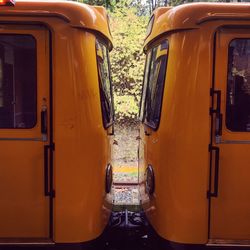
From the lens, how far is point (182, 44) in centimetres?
374

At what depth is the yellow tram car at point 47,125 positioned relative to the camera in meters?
3.71

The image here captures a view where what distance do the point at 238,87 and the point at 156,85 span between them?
40.0 inches

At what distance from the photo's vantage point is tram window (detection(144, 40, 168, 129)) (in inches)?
165

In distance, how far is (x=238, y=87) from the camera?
3.84 m

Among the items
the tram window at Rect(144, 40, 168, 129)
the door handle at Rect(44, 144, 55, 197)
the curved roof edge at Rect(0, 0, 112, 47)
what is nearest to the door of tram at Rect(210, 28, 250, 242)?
the tram window at Rect(144, 40, 168, 129)

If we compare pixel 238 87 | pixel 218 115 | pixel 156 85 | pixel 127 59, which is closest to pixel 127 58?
pixel 127 59

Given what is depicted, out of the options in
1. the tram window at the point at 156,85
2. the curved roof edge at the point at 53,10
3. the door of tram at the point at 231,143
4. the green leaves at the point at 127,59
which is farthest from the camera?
the green leaves at the point at 127,59

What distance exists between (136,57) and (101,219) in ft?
32.3

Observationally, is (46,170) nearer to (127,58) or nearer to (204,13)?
(204,13)

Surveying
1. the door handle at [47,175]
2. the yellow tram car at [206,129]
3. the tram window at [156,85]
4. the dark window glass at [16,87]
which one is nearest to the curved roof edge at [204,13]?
the yellow tram car at [206,129]

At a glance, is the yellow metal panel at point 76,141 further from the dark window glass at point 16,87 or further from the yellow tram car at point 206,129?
the yellow tram car at point 206,129

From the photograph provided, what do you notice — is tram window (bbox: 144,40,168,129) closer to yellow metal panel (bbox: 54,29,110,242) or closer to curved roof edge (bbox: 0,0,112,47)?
yellow metal panel (bbox: 54,29,110,242)

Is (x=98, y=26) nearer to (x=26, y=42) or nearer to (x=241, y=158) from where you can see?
(x=26, y=42)

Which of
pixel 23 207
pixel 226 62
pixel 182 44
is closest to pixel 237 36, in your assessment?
pixel 226 62
